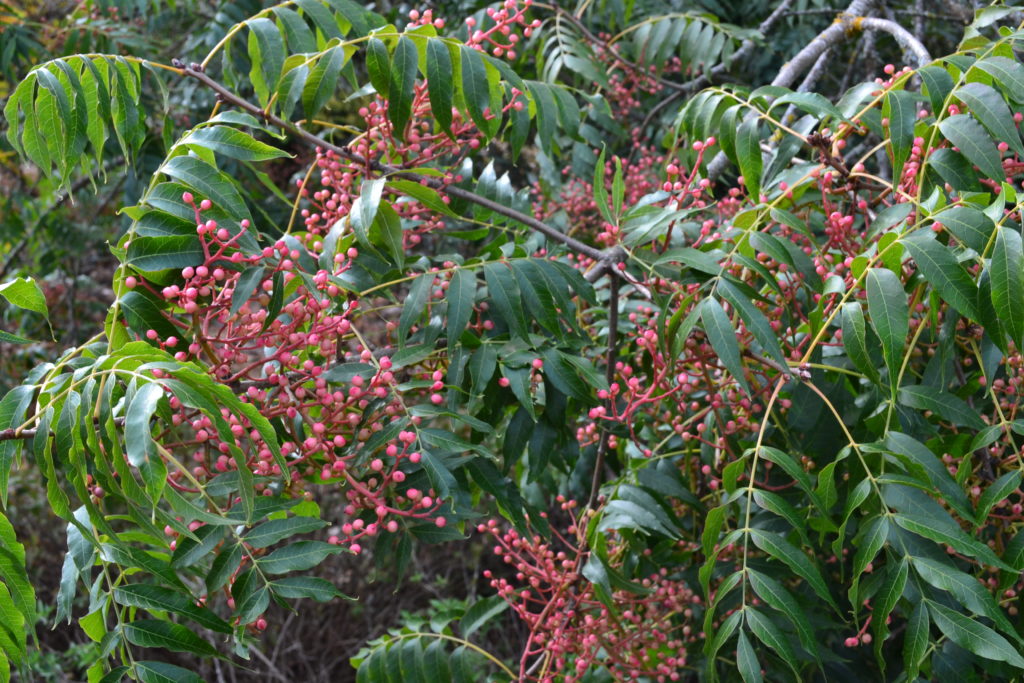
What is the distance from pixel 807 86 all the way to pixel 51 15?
447cm

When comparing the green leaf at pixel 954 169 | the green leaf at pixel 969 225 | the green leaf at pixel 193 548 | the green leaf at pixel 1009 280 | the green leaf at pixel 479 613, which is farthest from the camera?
the green leaf at pixel 479 613

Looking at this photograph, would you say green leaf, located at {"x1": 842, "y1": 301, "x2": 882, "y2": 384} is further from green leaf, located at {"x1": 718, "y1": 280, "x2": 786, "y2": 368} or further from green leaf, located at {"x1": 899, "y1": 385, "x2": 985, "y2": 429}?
green leaf, located at {"x1": 899, "y1": 385, "x2": 985, "y2": 429}

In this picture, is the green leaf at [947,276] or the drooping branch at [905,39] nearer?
the green leaf at [947,276]

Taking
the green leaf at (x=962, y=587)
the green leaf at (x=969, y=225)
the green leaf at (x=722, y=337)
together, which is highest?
the green leaf at (x=969, y=225)

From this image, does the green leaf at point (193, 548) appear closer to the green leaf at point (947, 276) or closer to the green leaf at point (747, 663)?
the green leaf at point (747, 663)

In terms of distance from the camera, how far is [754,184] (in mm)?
1938

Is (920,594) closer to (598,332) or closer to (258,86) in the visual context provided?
(598,332)

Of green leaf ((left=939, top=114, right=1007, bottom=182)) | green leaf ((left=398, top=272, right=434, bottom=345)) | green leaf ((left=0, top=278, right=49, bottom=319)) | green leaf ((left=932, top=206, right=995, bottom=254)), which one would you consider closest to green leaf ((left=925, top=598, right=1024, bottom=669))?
green leaf ((left=932, top=206, right=995, bottom=254))

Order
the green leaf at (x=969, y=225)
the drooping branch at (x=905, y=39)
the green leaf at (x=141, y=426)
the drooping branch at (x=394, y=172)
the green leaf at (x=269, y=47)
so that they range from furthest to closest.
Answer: the drooping branch at (x=905, y=39), the green leaf at (x=269, y=47), the drooping branch at (x=394, y=172), the green leaf at (x=969, y=225), the green leaf at (x=141, y=426)

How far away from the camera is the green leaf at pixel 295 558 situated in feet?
5.47

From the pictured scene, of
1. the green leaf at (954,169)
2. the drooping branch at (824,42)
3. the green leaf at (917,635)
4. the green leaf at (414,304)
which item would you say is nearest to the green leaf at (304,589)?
the green leaf at (414,304)

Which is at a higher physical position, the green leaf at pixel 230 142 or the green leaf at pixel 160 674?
the green leaf at pixel 230 142

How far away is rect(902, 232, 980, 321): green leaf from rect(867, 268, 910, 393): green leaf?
1.9 inches

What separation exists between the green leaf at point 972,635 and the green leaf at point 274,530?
1.00 meters
